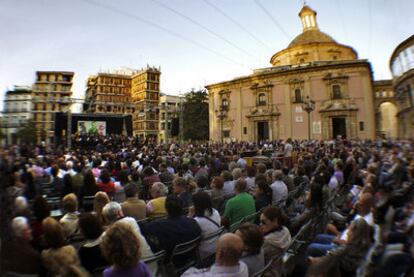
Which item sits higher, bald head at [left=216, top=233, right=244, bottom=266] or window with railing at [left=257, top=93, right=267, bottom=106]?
window with railing at [left=257, top=93, right=267, bottom=106]

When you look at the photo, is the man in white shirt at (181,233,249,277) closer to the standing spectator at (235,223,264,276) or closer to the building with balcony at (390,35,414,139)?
the standing spectator at (235,223,264,276)

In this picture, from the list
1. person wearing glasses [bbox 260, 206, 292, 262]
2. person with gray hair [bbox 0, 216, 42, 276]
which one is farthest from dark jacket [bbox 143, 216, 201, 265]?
person with gray hair [bbox 0, 216, 42, 276]

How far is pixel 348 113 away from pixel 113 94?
6387 cm

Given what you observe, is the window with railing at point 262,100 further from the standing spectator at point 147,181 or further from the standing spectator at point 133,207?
the standing spectator at point 133,207

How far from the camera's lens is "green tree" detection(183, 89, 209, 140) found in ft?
168

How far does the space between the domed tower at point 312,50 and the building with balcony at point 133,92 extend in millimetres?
40396

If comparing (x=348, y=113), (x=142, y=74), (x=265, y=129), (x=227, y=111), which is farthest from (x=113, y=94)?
(x=348, y=113)

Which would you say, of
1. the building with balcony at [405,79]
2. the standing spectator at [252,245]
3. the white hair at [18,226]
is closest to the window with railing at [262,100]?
the building with balcony at [405,79]

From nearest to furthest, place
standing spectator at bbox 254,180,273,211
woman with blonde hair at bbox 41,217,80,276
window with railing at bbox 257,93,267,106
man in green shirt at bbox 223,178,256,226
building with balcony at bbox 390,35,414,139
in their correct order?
woman with blonde hair at bbox 41,217,80,276, man in green shirt at bbox 223,178,256,226, standing spectator at bbox 254,180,273,211, building with balcony at bbox 390,35,414,139, window with railing at bbox 257,93,267,106

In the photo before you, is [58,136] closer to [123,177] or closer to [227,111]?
[227,111]

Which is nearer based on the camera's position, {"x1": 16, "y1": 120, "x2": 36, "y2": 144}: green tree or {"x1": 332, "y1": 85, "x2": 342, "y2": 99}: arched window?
{"x1": 16, "y1": 120, "x2": 36, "y2": 144}: green tree

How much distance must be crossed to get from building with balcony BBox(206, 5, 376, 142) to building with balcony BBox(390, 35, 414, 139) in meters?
18.1

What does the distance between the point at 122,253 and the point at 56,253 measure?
2.49 feet

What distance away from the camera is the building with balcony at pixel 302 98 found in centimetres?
3147
